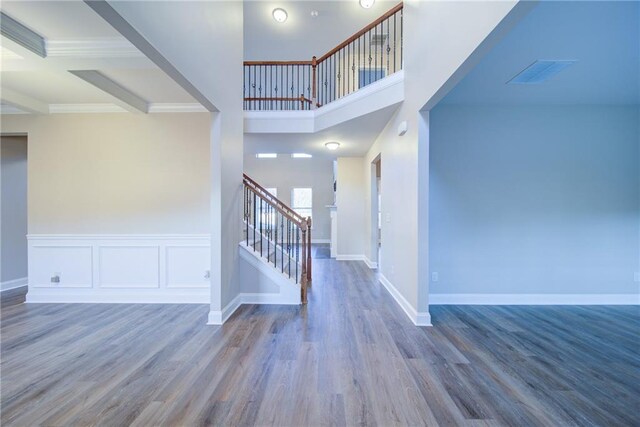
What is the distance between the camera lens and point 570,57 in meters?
2.27

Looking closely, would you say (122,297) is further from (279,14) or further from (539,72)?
(279,14)

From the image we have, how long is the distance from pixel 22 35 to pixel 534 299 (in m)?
6.04

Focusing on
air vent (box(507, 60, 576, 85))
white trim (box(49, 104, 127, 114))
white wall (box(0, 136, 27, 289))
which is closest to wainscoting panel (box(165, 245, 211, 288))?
white trim (box(49, 104, 127, 114))

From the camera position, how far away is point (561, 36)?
6.49 feet

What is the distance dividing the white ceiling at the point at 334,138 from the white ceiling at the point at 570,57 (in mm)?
1077

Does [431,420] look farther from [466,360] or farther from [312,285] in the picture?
[312,285]

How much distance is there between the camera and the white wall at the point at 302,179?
9.76 m

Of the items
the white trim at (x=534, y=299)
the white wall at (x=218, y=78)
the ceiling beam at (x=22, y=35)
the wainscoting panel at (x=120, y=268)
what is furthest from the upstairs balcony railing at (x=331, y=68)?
the white trim at (x=534, y=299)

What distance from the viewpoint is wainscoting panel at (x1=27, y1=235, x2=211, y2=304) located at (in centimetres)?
349

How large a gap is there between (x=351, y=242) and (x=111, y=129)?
16.7 feet

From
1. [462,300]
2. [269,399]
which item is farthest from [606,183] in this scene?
[269,399]

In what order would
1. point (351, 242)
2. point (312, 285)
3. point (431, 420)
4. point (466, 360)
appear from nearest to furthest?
point (431, 420), point (466, 360), point (312, 285), point (351, 242)

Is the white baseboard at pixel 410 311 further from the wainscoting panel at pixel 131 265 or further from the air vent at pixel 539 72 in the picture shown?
the wainscoting panel at pixel 131 265

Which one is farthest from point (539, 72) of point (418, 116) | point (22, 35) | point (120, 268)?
point (120, 268)
